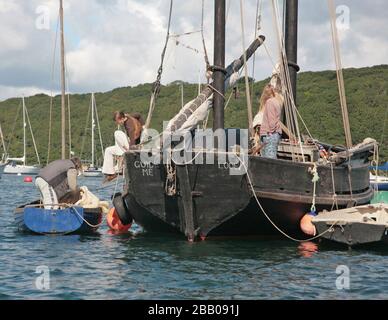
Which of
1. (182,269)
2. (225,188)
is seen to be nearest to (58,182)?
(225,188)

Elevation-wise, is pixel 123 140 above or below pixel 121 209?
above

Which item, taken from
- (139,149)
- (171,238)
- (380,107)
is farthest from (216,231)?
(380,107)

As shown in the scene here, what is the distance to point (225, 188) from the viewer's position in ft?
46.0

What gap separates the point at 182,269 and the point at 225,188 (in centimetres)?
281

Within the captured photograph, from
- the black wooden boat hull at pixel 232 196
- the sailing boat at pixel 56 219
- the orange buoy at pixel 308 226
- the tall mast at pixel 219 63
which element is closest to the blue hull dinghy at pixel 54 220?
the sailing boat at pixel 56 219

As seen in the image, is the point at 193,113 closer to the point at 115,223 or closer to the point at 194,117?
the point at 194,117

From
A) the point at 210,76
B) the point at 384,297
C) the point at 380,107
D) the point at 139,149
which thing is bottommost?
the point at 384,297
